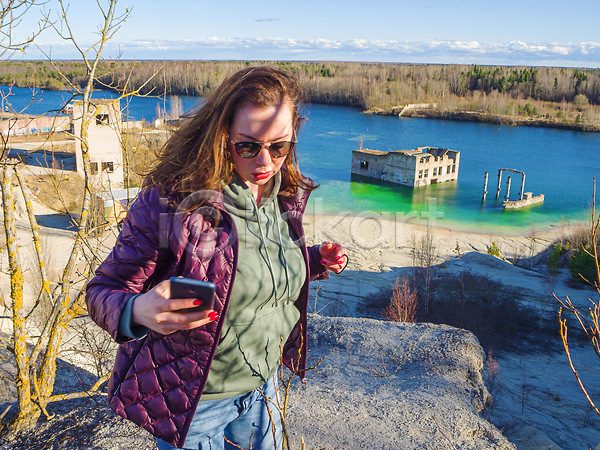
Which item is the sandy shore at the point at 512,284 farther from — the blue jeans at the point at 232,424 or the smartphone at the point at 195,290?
the smartphone at the point at 195,290

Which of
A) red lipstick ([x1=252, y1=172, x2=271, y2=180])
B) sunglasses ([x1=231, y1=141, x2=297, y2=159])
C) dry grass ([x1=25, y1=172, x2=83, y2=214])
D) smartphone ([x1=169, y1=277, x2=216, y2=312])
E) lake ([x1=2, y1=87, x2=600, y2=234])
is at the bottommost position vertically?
lake ([x1=2, y1=87, x2=600, y2=234])

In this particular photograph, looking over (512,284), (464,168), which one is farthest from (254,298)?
(464,168)

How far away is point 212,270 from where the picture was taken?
1373 mm

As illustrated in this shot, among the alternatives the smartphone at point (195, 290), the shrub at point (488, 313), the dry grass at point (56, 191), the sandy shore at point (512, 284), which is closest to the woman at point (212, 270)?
the smartphone at point (195, 290)

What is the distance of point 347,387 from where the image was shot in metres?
5.25

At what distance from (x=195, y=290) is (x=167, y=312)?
0.09 m

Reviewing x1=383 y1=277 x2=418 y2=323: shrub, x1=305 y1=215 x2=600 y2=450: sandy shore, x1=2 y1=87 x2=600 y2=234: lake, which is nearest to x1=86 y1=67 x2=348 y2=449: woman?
x1=305 y1=215 x2=600 y2=450: sandy shore

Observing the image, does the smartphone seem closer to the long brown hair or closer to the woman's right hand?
the woman's right hand

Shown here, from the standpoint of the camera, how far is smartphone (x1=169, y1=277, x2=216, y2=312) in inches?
42.9

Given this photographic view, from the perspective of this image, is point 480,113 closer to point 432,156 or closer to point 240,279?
point 432,156

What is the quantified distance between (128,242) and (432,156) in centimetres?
3769

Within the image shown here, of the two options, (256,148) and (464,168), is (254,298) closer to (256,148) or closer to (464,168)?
(256,148)

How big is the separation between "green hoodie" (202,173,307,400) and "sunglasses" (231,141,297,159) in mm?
118

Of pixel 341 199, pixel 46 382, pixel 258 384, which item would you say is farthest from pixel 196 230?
pixel 341 199
